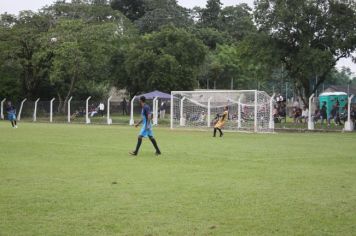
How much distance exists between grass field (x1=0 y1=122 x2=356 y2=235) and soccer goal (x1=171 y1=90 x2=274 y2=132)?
1588 centimetres

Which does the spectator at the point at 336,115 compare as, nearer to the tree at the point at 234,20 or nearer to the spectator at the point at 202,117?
the spectator at the point at 202,117

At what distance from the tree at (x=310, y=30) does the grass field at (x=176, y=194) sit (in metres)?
22.2

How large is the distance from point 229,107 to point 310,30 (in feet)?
29.3

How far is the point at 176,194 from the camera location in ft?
32.2

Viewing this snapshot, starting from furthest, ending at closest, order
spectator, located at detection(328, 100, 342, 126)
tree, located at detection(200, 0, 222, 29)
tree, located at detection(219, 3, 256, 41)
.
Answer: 1. tree, located at detection(200, 0, 222, 29)
2. tree, located at detection(219, 3, 256, 41)
3. spectator, located at detection(328, 100, 342, 126)

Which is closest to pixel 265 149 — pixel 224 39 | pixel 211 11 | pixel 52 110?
pixel 52 110

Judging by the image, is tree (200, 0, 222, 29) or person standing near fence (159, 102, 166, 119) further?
tree (200, 0, 222, 29)

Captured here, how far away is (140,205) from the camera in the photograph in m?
8.76

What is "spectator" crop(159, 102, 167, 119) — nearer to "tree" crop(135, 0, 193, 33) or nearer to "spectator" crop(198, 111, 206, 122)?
"spectator" crop(198, 111, 206, 122)

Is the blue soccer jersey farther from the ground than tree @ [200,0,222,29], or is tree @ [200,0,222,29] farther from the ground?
tree @ [200,0,222,29]

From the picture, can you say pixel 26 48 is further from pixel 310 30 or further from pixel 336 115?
pixel 336 115

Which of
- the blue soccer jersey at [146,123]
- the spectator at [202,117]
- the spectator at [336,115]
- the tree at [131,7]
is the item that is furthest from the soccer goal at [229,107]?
the tree at [131,7]

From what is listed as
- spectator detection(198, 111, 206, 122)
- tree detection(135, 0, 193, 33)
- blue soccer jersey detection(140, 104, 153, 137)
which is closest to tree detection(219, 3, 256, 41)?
tree detection(135, 0, 193, 33)

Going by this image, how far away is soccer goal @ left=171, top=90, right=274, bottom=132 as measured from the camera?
108 feet
